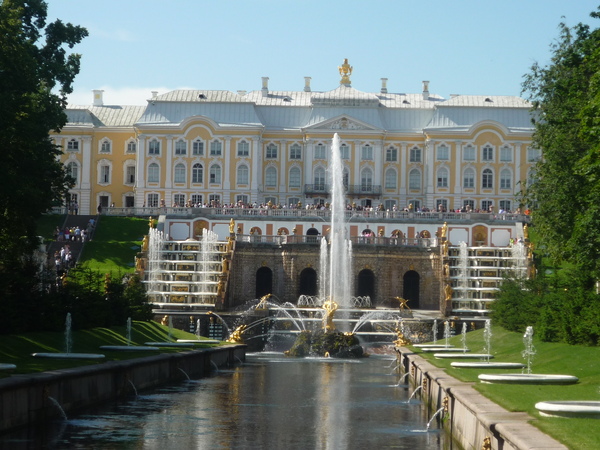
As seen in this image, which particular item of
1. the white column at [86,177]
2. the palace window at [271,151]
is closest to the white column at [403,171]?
the palace window at [271,151]

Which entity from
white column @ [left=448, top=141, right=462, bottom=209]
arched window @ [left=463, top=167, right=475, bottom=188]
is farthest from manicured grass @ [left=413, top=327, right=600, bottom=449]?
arched window @ [left=463, top=167, right=475, bottom=188]

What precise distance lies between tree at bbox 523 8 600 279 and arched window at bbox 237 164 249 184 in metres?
51.1

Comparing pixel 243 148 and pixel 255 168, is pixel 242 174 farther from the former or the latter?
pixel 243 148

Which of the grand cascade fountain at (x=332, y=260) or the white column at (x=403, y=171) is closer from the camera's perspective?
the grand cascade fountain at (x=332, y=260)

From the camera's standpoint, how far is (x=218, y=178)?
318 ft

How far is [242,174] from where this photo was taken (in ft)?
319

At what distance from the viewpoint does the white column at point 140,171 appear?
3789 inches

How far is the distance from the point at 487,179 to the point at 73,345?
7129 centimetres

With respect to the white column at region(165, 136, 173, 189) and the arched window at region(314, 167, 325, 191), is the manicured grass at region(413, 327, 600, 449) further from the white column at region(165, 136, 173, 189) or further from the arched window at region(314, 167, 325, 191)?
the white column at region(165, 136, 173, 189)

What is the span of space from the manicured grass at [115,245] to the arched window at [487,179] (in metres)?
28.9

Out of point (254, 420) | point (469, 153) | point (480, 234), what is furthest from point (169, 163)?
point (254, 420)

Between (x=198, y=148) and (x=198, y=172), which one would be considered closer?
(x=198, y=172)

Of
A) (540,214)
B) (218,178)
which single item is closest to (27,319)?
(540,214)

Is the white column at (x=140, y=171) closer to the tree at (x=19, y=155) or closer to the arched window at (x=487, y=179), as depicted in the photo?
the arched window at (x=487, y=179)
